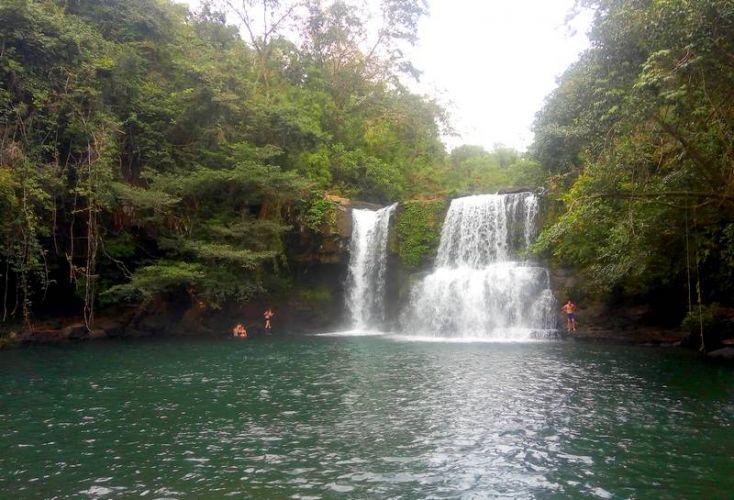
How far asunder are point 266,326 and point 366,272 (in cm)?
548

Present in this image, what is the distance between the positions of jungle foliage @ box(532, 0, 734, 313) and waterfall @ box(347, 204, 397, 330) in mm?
12033

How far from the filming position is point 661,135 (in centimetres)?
1131

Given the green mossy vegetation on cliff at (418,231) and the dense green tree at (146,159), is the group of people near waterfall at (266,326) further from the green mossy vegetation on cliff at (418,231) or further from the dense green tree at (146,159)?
the green mossy vegetation on cliff at (418,231)

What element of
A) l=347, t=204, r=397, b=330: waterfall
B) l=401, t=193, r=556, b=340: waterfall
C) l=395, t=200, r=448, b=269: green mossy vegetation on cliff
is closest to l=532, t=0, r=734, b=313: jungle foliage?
l=401, t=193, r=556, b=340: waterfall

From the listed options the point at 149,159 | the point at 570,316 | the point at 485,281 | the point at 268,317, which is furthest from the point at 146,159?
the point at 570,316

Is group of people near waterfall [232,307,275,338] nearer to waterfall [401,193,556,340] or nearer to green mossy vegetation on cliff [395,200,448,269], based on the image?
waterfall [401,193,556,340]

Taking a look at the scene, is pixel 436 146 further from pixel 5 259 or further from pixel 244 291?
pixel 5 259

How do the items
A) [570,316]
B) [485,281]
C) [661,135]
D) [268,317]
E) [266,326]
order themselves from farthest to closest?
[266,326]
[268,317]
[485,281]
[570,316]
[661,135]

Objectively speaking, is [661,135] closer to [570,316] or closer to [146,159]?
[570,316]

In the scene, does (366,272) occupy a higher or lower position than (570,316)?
higher

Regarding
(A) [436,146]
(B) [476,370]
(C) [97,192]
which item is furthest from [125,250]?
(A) [436,146]

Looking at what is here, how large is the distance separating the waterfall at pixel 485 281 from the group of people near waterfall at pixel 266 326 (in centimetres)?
620

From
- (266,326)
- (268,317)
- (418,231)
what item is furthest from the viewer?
(418,231)

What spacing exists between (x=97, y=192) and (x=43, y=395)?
9.58 metres
